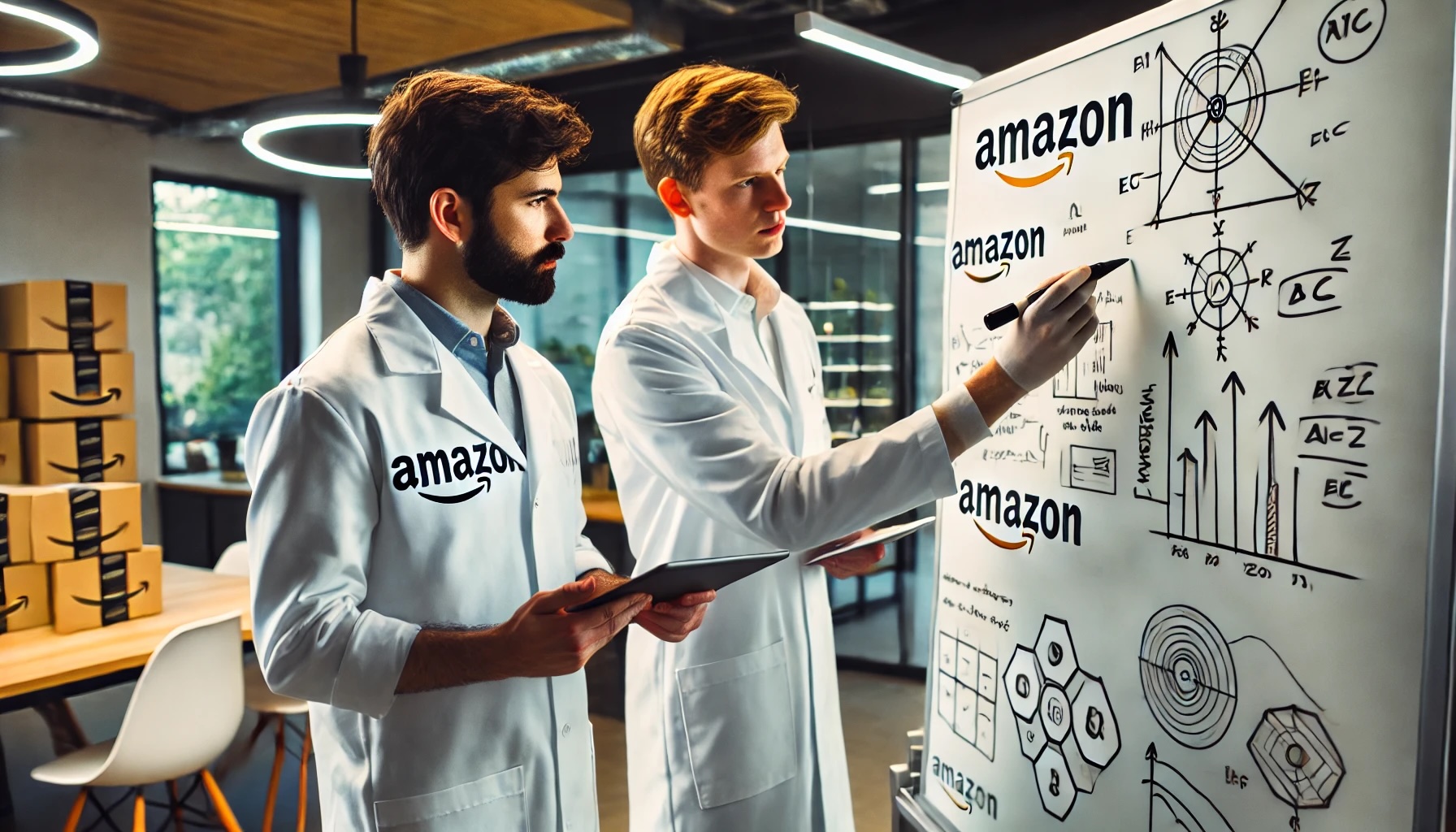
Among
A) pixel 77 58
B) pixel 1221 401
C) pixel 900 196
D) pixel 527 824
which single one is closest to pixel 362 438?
pixel 527 824

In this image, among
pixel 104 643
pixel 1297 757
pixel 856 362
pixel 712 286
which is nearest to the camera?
pixel 1297 757

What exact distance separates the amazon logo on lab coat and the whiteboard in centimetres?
74

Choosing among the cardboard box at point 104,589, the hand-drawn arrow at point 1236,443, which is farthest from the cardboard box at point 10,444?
the hand-drawn arrow at point 1236,443

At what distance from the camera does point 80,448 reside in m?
3.57

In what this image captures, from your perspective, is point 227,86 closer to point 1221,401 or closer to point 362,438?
point 362,438

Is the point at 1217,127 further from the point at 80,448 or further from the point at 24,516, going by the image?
the point at 80,448

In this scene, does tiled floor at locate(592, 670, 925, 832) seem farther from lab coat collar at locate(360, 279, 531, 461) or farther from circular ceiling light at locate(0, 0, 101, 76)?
circular ceiling light at locate(0, 0, 101, 76)

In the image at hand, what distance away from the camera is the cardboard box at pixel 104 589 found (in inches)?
115

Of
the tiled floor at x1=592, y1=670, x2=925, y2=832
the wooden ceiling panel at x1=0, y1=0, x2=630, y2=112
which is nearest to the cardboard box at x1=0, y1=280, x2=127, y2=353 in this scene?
the wooden ceiling panel at x1=0, y1=0, x2=630, y2=112

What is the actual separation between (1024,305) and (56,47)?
3.02m

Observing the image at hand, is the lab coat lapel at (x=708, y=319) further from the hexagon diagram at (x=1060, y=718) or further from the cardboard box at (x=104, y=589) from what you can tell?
the cardboard box at (x=104, y=589)

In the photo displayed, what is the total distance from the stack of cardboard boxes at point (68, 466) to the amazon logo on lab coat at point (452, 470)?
214 centimetres

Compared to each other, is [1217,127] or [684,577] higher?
[1217,127]

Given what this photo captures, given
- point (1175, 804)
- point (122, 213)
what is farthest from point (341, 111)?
point (122, 213)
